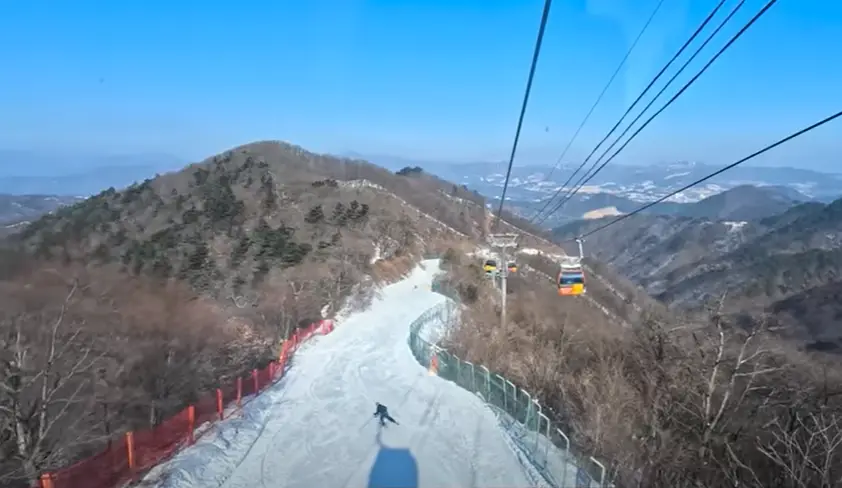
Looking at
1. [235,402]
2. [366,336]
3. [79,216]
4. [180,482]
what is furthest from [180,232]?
[180,482]

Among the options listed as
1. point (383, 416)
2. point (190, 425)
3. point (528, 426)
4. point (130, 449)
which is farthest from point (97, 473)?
point (528, 426)

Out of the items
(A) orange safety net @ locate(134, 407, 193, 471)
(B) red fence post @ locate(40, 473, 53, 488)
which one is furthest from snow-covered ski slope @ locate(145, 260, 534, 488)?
(B) red fence post @ locate(40, 473, 53, 488)

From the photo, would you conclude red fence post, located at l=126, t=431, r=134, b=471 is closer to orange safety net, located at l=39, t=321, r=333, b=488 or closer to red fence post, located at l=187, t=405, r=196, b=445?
orange safety net, located at l=39, t=321, r=333, b=488

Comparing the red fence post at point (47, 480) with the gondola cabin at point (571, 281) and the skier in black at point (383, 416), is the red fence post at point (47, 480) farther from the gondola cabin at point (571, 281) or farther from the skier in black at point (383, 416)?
the gondola cabin at point (571, 281)

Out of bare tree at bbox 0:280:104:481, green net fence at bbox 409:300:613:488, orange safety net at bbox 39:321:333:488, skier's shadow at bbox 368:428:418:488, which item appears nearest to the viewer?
orange safety net at bbox 39:321:333:488

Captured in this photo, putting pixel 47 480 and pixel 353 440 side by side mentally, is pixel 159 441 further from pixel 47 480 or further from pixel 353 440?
pixel 353 440
